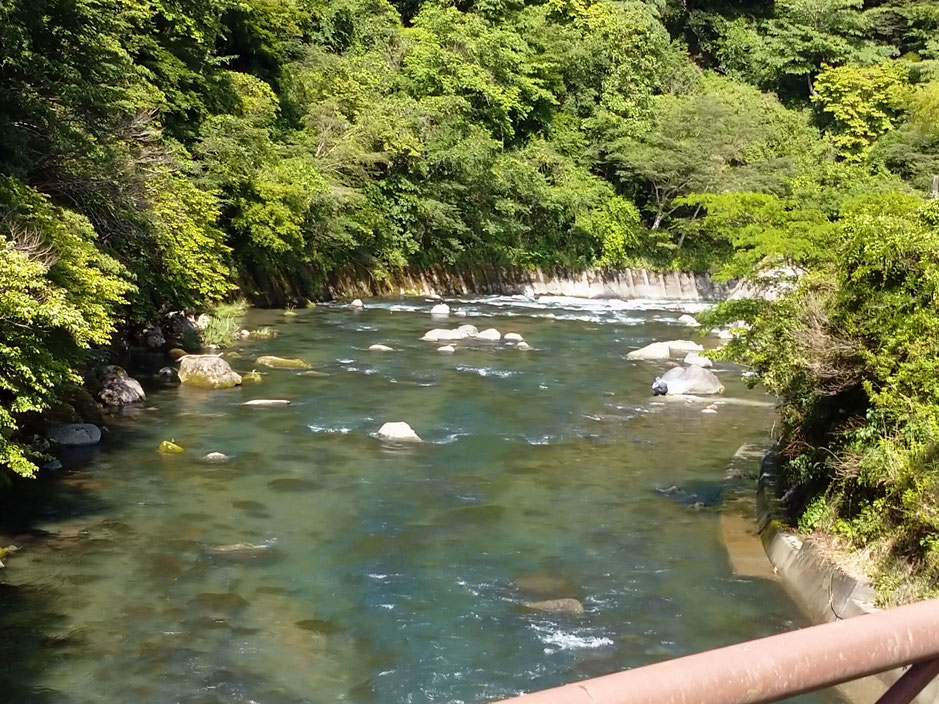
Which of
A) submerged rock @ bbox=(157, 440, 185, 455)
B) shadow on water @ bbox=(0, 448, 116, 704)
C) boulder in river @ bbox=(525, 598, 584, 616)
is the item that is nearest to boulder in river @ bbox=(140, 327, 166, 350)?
shadow on water @ bbox=(0, 448, 116, 704)

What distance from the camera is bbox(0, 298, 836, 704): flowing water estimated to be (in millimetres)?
7387

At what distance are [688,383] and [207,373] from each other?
9.99 metres

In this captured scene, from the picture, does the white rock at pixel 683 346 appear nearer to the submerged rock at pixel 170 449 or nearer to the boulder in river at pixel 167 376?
the boulder in river at pixel 167 376

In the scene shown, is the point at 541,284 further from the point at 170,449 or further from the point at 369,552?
the point at 369,552

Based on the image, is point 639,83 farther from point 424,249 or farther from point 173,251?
point 173,251

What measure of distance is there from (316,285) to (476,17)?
2187 cm

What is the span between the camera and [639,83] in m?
50.8

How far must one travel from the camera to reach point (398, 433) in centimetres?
1446

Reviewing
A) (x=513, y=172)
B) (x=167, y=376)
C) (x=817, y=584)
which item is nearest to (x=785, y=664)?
(x=817, y=584)

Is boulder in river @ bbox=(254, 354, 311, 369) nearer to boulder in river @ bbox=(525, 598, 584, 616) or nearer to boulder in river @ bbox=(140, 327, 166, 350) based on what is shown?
boulder in river @ bbox=(140, 327, 166, 350)

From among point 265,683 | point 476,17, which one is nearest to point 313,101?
point 476,17

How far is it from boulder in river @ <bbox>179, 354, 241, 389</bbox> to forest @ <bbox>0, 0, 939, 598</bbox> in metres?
1.49

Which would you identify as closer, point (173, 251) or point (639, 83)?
point (173, 251)

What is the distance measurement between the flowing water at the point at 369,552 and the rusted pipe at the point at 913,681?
18.4ft
